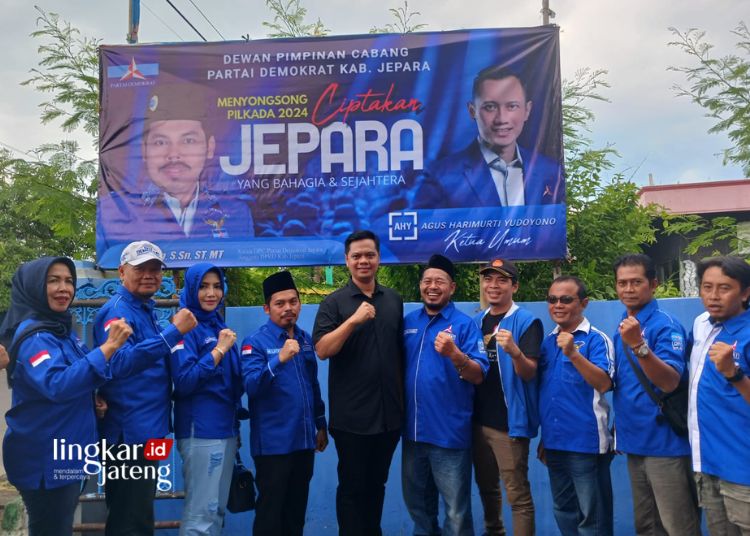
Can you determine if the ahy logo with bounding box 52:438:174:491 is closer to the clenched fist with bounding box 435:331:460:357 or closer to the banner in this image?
the clenched fist with bounding box 435:331:460:357

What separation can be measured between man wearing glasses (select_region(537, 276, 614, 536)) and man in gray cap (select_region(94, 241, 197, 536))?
198 cm

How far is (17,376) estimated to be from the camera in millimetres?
2805

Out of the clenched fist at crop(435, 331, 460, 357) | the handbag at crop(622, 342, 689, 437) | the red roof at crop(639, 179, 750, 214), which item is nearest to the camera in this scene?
the handbag at crop(622, 342, 689, 437)

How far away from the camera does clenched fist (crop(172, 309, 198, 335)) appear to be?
121 inches

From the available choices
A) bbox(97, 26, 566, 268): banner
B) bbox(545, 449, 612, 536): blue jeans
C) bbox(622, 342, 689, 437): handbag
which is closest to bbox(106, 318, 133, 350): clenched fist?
bbox(97, 26, 566, 268): banner

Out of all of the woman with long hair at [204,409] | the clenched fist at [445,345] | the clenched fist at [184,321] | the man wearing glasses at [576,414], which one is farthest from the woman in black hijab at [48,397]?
the man wearing glasses at [576,414]

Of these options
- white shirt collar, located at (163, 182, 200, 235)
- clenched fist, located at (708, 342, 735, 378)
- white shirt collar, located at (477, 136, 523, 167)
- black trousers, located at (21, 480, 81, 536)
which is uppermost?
white shirt collar, located at (477, 136, 523, 167)

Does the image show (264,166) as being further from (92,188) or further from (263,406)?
(92,188)

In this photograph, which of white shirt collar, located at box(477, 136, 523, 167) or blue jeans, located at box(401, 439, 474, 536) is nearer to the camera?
blue jeans, located at box(401, 439, 474, 536)

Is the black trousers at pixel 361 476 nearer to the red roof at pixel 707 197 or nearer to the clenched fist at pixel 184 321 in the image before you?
the clenched fist at pixel 184 321

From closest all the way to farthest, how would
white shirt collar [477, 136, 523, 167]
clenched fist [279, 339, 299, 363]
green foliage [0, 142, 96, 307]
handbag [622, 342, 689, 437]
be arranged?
1. handbag [622, 342, 689, 437]
2. clenched fist [279, 339, 299, 363]
3. white shirt collar [477, 136, 523, 167]
4. green foliage [0, 142, 96, 307]

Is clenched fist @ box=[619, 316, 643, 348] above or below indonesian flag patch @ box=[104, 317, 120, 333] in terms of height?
below

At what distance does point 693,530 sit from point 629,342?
102cm

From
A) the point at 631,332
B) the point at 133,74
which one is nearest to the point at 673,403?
the point at 631,332
